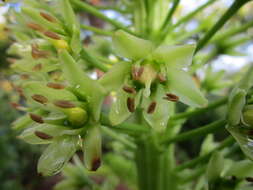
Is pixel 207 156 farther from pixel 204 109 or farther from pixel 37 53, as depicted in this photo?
pixel 37 53

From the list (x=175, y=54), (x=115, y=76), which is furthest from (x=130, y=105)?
(x=175, y=54)

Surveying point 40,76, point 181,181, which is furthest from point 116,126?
point 181,181

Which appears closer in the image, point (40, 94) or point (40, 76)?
point (40, 94)

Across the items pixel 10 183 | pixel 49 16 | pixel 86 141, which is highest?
pixel 49 16

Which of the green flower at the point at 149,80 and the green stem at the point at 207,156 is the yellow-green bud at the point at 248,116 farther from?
the green stem at the point at 207,156

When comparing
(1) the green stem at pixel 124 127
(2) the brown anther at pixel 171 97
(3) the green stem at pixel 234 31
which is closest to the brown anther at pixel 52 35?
(1) the green stem at pixel 124 127

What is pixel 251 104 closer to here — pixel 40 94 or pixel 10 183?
pixel 40 94
